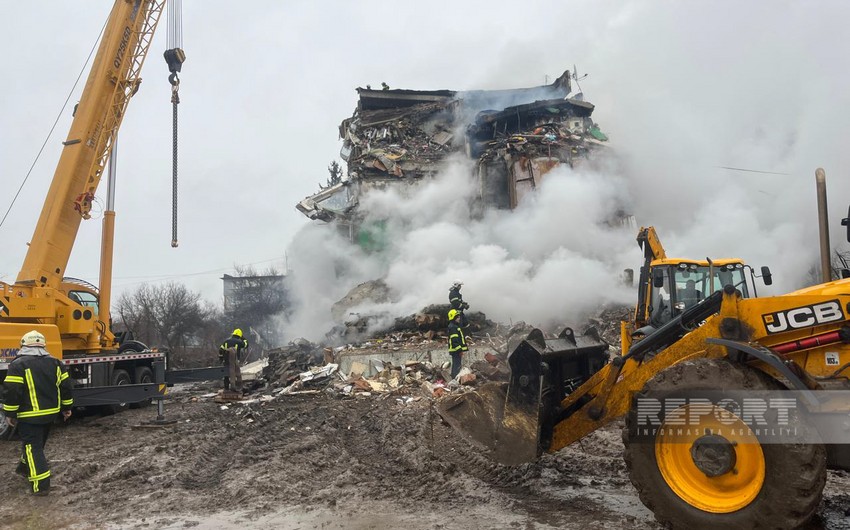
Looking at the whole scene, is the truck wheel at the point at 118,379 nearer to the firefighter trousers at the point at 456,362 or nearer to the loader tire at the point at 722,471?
the firefighter trousers at the point at 456,362

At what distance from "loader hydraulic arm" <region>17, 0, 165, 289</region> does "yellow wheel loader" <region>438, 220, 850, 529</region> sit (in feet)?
27.7

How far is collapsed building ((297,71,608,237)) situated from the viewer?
2106cm

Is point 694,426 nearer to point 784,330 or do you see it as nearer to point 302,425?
point 784,330

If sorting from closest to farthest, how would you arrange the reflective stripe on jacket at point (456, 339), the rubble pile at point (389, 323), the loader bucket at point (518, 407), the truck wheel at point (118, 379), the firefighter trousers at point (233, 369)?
the loader bucket at point (518, 407)
the truck wheel at point (118, 379)
the reflective stripe on jacket at point (456, 339)
the firefighter trousers at point (233, 369)
the rubble pile at point (389, 323)

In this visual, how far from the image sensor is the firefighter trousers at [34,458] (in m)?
5.26

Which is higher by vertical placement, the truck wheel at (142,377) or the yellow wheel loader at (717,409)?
the yellow wheel loader at (717,409)

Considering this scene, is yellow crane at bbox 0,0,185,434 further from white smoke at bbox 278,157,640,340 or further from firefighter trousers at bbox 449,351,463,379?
white smoke at bbox 278,157,640,340

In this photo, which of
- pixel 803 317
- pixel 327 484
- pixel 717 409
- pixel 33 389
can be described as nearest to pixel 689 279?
pixel 803 317

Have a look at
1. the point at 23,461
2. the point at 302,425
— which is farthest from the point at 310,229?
the point at 23,461

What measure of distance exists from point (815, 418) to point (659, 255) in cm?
655

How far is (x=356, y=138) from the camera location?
24797 millimetres

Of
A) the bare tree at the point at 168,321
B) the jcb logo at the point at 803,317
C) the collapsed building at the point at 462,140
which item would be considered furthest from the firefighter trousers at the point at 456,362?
the bare tree at the point at 168,321

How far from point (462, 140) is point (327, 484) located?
67.1ft

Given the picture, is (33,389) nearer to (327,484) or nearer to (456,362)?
(327,484)
